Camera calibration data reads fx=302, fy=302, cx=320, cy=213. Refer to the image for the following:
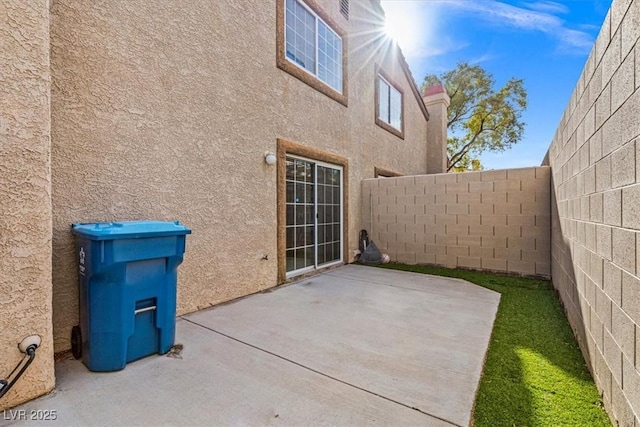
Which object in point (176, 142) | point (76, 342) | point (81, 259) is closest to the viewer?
point (81, 259)

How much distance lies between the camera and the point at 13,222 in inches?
91.2

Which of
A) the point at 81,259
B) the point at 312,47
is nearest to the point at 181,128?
the point at 81,259

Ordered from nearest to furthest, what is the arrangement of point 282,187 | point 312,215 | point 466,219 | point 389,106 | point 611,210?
point 611,210, point 282,187, point 312,215, point 466,219, point 389,106

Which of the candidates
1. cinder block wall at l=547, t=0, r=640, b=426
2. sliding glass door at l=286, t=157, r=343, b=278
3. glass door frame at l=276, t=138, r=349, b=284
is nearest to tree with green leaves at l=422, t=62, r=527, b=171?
sliding glass door at l=286, t=157, r=343, b=278

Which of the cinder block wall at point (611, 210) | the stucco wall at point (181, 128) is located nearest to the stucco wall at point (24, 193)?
the stucco wall at point (181, 128)

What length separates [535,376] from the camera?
110 inches

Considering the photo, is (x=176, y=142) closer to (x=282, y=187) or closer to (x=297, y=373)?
(x=282, y=187)

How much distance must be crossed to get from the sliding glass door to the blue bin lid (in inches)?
135

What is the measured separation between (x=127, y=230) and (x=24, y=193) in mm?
774

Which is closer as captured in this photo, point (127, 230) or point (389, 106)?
point (127, 230)

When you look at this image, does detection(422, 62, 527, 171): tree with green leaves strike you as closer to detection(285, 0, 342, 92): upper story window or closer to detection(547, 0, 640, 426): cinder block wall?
detection(285, 0, 342, 92): upper story window

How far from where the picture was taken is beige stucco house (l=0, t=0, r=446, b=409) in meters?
2.38

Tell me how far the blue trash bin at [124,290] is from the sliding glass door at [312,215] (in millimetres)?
3460

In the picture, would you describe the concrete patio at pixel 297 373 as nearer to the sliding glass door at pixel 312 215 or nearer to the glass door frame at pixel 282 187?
the glass door frame at pixel 282 187
